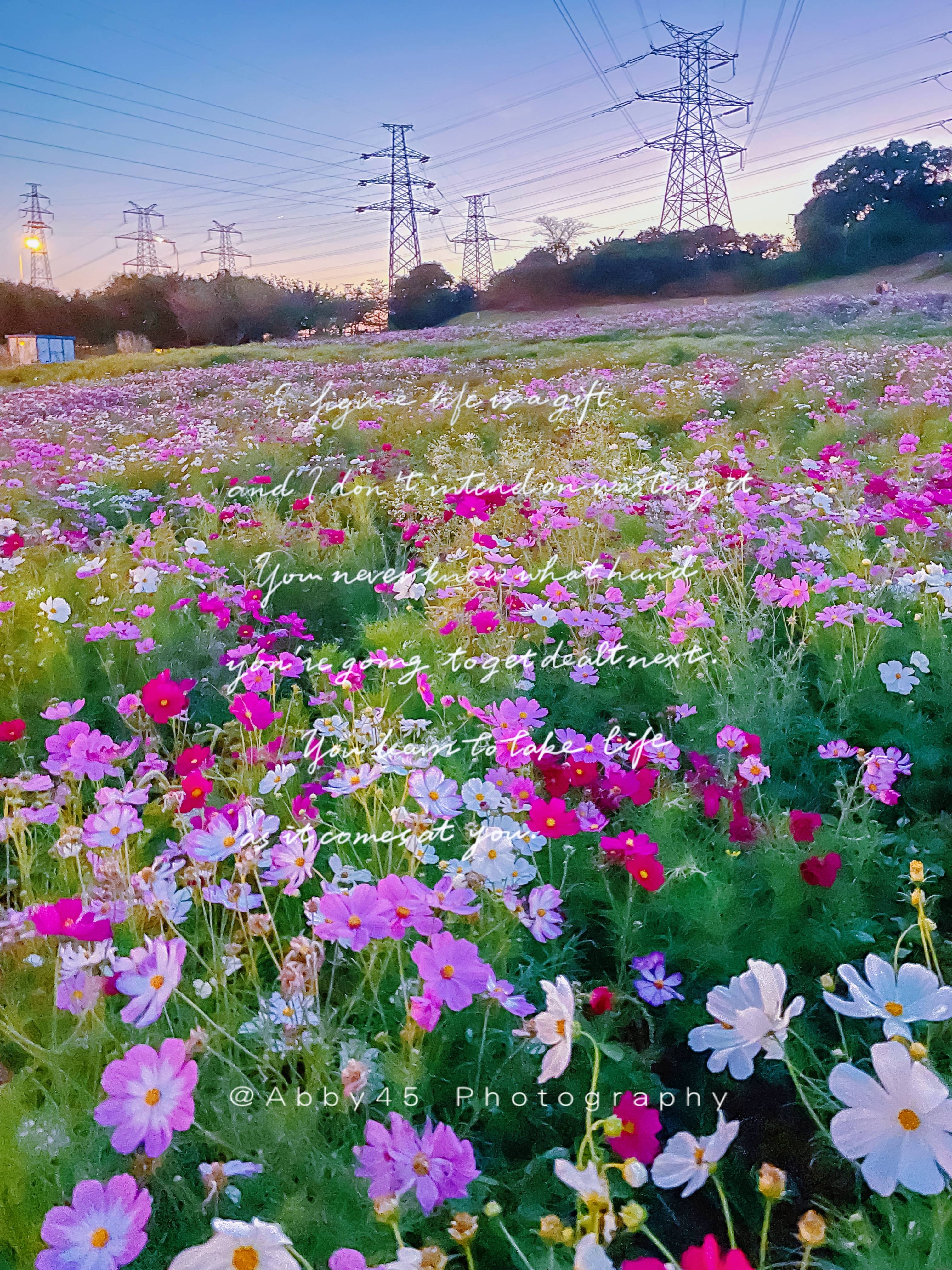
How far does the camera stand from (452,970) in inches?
35.3

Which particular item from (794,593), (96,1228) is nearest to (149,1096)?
(96,1228)

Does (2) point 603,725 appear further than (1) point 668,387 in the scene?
No

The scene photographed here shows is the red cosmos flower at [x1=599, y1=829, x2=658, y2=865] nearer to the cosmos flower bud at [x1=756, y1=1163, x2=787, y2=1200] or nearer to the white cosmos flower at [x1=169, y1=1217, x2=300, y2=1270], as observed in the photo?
the cosmos flower bud at [x1=756, y1=1163, x2=787, y2=1200]

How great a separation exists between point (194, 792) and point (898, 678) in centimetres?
156

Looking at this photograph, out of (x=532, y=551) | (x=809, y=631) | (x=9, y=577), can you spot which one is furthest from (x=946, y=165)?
(x=9, y=577)

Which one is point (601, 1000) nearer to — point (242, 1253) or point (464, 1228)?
point (464, 1228)

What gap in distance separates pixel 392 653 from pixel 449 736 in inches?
26.0

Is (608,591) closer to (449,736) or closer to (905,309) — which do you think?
(449,736)

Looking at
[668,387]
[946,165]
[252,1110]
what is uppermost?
[946,165]

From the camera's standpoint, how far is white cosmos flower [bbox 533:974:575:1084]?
0.71 metres

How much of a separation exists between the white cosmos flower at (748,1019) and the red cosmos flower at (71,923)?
0.70m

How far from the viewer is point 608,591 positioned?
222 cm

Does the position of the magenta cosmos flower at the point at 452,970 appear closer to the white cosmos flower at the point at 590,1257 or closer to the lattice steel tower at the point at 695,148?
the white cosmos flower at the point at 590,1257

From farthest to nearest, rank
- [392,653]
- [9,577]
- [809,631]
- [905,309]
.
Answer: [905,309]
[9,577]
[392,653]
[809,631]
